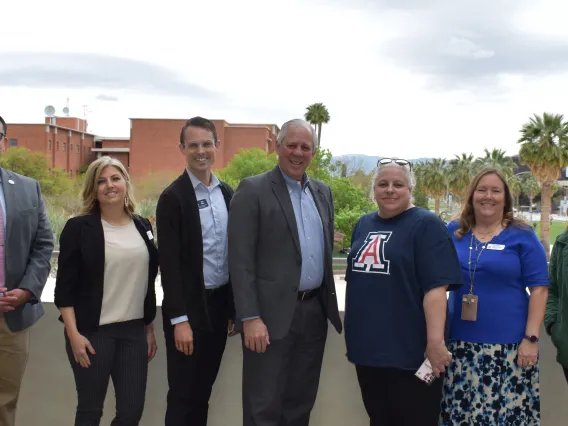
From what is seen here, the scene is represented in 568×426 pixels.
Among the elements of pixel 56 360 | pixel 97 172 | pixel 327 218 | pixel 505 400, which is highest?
pixel 97 172

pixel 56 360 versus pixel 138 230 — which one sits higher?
pixel 138 230

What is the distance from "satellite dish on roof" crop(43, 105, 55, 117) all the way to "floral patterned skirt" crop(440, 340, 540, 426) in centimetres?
5535

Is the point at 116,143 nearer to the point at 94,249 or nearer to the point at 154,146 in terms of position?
the point at 154,146

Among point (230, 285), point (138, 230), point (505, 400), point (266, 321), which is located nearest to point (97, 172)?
point (138, 230)

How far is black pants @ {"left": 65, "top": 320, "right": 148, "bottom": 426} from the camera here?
2.42 meters

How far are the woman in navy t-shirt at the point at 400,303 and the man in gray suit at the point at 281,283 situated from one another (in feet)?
0.70

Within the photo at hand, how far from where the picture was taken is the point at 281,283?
2.38 metres

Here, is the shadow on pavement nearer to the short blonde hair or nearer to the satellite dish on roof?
the short blonde hair

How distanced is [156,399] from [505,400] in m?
1.88

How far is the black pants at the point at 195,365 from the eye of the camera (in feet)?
8.37

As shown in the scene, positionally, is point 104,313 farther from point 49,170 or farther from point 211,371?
point 49,170

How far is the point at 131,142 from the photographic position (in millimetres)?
51562

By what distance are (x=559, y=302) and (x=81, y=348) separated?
2.14 m

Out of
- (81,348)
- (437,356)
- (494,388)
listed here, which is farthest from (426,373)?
(81,348)
